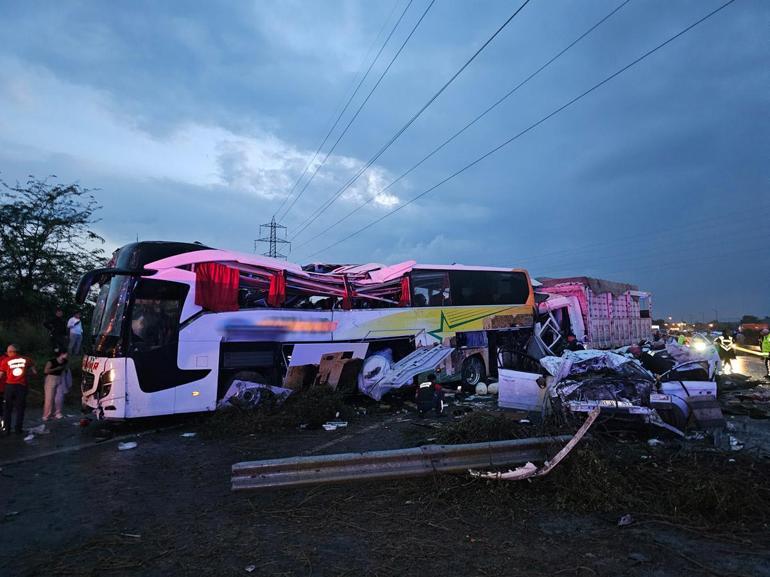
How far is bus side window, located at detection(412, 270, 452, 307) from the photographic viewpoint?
39.1ft

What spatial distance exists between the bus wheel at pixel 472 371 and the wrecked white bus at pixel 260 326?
0.10 feet

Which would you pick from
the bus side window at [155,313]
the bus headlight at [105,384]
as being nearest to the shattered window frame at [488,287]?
the bus side window at [155,313]

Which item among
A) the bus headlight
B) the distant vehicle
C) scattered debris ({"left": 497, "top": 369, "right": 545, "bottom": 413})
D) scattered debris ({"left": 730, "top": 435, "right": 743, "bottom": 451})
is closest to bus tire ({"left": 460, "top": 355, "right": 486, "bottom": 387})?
the distant vehicle

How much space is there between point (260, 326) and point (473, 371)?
6.40 m

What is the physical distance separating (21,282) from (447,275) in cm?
1507

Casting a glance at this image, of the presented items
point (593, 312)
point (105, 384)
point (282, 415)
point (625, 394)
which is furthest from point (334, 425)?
point (593, 312)

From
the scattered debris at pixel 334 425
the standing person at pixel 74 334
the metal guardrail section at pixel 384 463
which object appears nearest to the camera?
the metal guardrail section at pixel 384 463

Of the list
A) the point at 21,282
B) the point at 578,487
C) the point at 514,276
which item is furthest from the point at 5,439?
the point at 514,276

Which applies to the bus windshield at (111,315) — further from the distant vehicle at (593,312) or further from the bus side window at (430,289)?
the distant vehicle at (593,312)

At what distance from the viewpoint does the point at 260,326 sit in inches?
361

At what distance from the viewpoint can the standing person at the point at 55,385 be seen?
30.2 ft

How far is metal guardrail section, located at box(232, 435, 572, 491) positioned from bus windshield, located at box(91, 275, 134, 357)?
481 cm

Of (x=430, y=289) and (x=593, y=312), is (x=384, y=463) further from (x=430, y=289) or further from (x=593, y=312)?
(x=593, y=312)

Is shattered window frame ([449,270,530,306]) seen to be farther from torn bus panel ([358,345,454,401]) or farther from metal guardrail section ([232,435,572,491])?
metal guardrail section ([232,435,572,491])
